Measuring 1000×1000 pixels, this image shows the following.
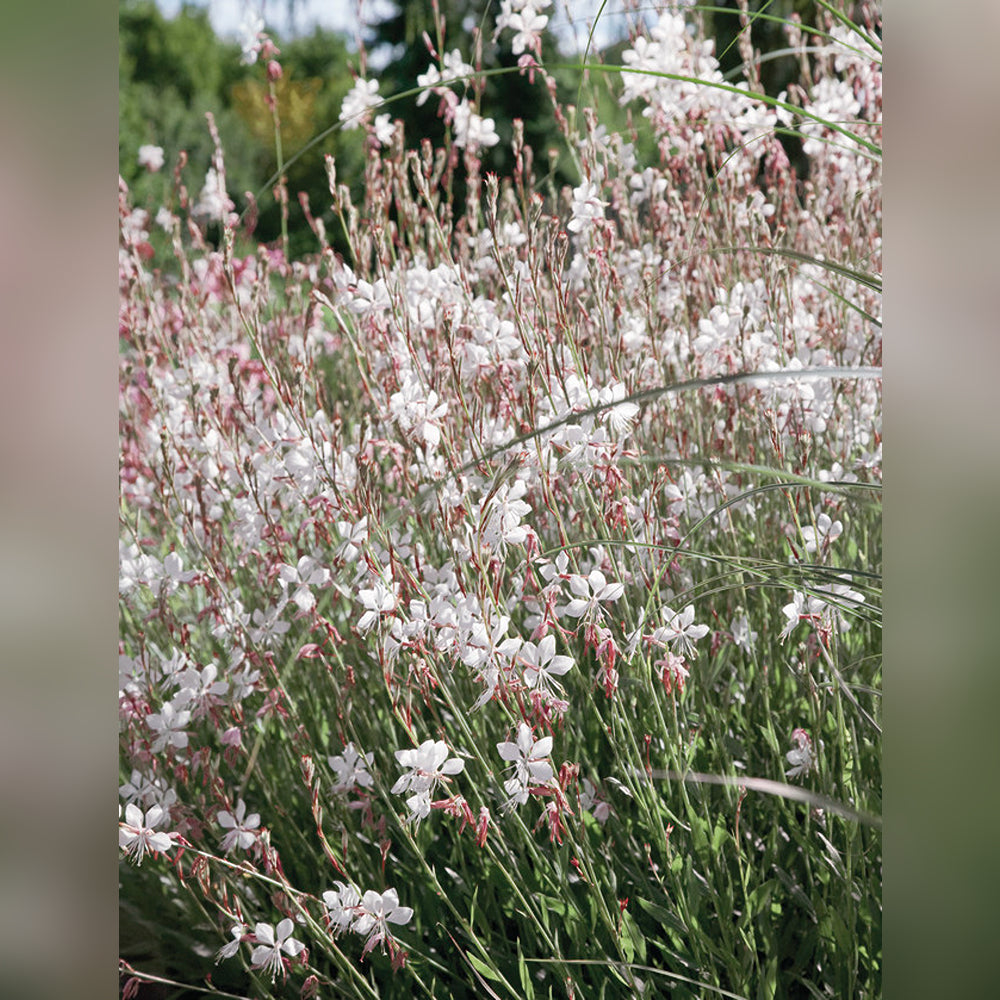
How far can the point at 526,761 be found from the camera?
1.16 m

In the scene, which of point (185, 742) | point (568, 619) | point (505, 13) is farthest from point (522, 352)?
point (185, 742)

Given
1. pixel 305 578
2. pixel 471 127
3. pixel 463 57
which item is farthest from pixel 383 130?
pixel 463 57

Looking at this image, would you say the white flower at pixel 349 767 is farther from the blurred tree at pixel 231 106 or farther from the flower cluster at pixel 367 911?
the blurred tree at pixel 231 106

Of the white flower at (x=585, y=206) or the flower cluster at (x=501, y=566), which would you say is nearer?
the flower cluster at (x=501, y=566)

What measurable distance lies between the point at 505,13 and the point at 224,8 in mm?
9831

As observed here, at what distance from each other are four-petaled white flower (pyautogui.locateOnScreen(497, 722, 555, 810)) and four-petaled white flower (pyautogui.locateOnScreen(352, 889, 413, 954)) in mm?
217

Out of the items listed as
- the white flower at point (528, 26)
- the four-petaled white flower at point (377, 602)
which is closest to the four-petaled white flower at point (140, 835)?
the four-petaled white flower at point (377, 602)

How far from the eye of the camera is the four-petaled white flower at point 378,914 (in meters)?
1.24

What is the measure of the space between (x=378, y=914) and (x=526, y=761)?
29 cm

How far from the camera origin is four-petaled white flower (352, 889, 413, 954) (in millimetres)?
1238

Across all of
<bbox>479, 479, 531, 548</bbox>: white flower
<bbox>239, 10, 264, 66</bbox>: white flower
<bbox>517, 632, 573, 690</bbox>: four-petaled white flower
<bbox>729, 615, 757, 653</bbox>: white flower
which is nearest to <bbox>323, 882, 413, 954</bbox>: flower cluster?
<bbox>517, 632, 573, 690</bbox>: four-petaled white flower

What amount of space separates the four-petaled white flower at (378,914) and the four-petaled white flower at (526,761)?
22 cm

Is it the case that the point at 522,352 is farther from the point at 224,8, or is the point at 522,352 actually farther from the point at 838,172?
the point at 224,8
